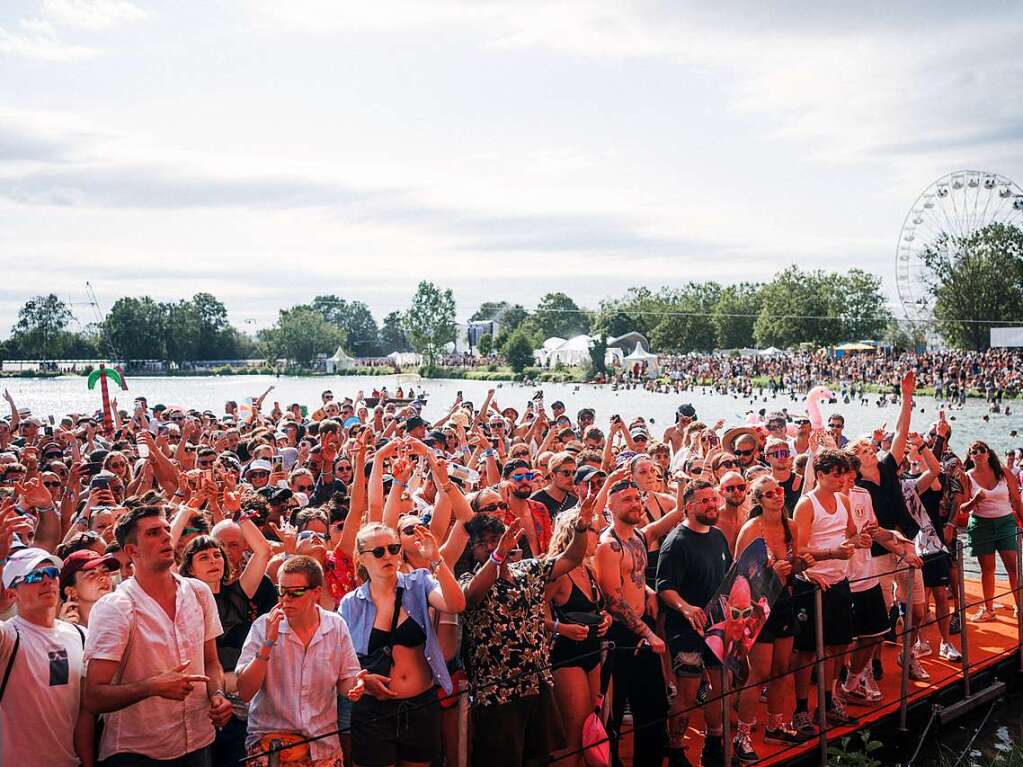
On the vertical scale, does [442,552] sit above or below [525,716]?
above

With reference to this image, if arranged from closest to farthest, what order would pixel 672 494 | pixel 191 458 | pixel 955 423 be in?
pixel 672 494 → pixel 191 458 → pixel 955 423

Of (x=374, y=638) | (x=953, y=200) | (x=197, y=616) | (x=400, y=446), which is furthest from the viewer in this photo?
(x=953, y=200)

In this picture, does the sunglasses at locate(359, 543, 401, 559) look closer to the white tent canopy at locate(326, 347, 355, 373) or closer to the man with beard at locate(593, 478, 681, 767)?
the man with beard at locate(593, 478, 681, 767)

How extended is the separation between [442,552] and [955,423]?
147ft

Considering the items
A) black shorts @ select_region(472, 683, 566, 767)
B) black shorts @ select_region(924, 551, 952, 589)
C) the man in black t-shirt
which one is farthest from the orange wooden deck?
the man in black t-shirt

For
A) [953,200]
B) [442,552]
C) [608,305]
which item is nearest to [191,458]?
[442,552]

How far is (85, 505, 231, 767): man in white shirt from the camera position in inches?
154

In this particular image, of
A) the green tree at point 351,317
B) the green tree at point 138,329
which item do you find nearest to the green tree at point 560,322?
the green tree at point 351,317

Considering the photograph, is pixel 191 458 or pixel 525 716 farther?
pixel 191 458

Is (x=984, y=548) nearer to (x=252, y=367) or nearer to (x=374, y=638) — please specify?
(x=374, y=638)

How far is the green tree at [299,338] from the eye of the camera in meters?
141

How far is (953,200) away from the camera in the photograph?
71250 mm

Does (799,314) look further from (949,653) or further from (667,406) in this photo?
(949,653)

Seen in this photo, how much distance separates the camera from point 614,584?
5.61 metres
